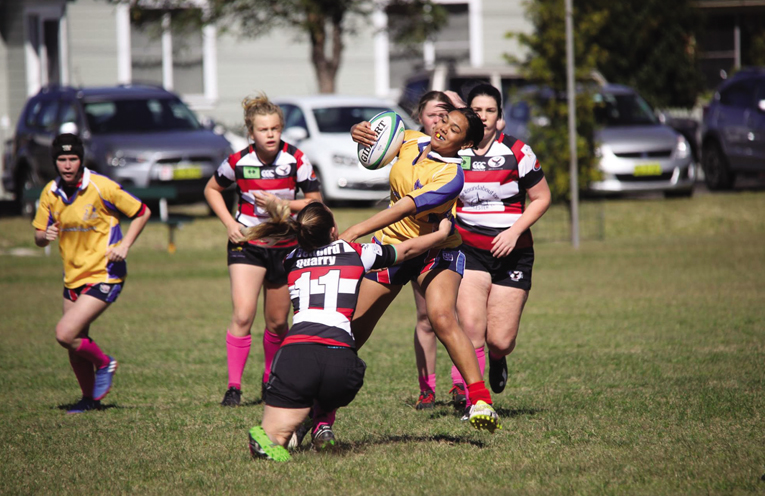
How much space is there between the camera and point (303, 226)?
16.5ft

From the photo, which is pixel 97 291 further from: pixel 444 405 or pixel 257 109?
pixel 444 405

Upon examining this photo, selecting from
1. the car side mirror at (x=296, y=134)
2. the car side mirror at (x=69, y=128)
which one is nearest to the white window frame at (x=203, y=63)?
the car side mirror at (x=296, y=134)

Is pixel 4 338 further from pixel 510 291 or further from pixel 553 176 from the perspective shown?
pixel 553 176

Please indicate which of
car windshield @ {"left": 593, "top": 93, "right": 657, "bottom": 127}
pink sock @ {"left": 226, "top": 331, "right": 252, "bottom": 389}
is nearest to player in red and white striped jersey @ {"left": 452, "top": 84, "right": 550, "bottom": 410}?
pink sock @ {"left": 226, "top": 331, "right": 252, "bottom": 389}

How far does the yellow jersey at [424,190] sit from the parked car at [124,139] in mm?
10980

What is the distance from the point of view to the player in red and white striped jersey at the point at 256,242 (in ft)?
22.7

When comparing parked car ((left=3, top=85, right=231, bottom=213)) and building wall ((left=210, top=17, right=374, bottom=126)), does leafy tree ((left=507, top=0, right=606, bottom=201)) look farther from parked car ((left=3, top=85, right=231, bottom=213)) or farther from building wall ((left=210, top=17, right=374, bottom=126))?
building wall ((left=210, top=17, right=374, bottom=126))

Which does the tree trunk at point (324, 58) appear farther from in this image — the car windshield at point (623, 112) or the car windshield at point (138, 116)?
the car windshield at point (623, 112)

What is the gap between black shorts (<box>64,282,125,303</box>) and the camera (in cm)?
676

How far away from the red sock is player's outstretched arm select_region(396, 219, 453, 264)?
79cm

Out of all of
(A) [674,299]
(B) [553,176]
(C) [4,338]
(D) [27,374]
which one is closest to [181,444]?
(D) [27,374]

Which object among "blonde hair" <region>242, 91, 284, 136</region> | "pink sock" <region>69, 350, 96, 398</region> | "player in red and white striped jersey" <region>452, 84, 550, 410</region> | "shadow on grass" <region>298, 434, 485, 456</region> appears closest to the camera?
"shadow on grass" <region>298, 434, 485, 456</region>

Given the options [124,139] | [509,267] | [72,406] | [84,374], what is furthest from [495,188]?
[124,139]

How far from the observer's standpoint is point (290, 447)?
214 inches
